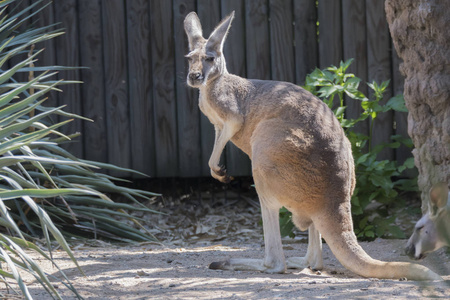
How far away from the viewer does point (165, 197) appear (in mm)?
7363

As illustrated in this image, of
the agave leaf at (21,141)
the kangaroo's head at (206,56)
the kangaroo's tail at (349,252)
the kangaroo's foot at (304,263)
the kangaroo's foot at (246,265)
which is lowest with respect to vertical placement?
the kangaroo's foot at (304,263)

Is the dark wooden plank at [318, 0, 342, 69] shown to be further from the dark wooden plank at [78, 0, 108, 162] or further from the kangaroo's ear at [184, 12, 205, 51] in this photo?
the dark wooden plank at [78, 0, 108, 162]

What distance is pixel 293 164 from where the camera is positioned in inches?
162

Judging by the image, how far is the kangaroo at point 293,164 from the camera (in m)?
4.04

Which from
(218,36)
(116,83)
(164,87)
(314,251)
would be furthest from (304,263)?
(116,83)

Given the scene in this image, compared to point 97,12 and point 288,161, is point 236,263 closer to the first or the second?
point 288,161

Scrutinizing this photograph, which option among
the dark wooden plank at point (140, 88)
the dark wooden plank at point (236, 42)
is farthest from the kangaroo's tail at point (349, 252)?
the dark wooden plank at point (140, 88)

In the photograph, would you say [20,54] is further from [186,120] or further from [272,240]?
[272,240]

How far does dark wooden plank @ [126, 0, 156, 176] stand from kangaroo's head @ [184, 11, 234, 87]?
2.07 metres

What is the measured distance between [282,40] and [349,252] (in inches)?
125

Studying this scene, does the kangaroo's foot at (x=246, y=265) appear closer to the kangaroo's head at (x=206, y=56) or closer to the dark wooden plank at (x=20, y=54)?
the kangaroo's head at (x=206, y=56)

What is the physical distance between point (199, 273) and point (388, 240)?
1965 mm

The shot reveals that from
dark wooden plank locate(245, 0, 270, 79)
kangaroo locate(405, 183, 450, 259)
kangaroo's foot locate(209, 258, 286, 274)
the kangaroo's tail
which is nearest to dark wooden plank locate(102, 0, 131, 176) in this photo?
dark wooden plank locate(245, 0, 270, 79)

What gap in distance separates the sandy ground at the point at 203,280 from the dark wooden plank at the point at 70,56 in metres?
1.96
